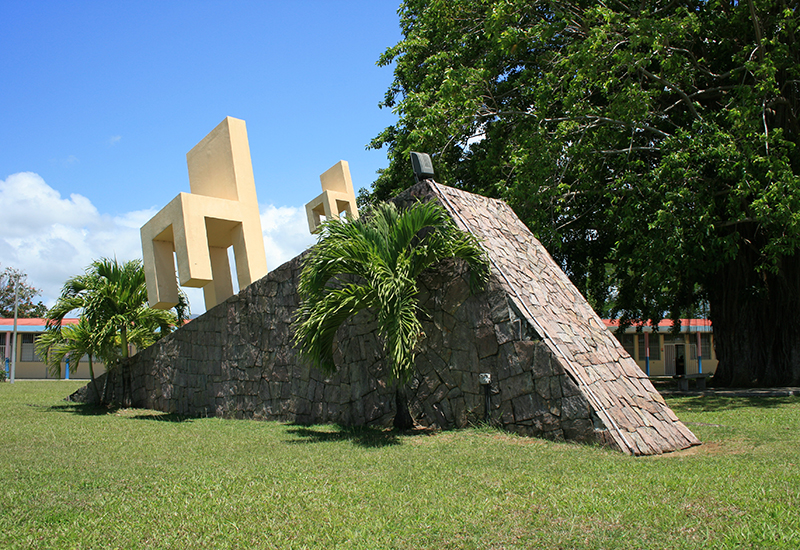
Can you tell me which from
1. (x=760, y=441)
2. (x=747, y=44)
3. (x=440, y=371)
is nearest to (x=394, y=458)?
(x=440, y=371)

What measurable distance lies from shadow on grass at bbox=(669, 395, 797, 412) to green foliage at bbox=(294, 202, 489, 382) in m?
6.16

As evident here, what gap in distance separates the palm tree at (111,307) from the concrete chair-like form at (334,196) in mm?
6813

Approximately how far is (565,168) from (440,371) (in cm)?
621

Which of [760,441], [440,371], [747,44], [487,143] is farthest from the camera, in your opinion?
[487,143]

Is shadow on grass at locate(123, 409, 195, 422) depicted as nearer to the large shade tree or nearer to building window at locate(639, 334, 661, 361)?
the large shade tree

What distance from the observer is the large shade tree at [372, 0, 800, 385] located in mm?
11484

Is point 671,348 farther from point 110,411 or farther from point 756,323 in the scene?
point 110,411

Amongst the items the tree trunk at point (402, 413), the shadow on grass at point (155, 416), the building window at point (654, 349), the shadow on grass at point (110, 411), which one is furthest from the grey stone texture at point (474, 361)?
the building window at point (654, 349)

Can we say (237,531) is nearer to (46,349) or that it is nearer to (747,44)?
(46,349)

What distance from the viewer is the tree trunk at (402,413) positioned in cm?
868

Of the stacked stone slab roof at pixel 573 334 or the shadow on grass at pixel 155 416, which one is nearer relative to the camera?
the stacked stone slab roof at pixel 573 334

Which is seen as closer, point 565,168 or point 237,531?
point 237,531

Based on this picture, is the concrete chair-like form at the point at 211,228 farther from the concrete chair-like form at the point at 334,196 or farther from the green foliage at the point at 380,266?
the concrete chair-like form at the point at 334,196

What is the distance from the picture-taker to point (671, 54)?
12148 mm
